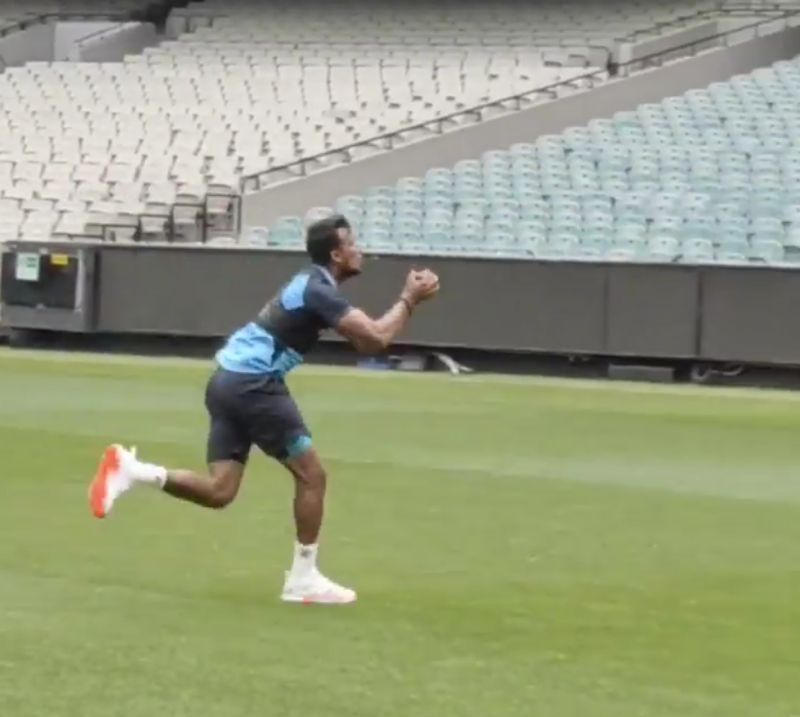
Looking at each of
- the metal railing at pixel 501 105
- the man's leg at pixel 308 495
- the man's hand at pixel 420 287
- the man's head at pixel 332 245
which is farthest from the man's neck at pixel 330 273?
the metal railing at pixel 501 105

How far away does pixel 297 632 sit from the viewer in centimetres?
895

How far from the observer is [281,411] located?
9.73 meters

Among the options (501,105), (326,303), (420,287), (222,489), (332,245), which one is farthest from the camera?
(501,105)

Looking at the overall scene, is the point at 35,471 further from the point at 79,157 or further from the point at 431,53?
the point at 431,53

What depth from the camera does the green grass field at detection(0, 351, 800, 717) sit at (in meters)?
7.76

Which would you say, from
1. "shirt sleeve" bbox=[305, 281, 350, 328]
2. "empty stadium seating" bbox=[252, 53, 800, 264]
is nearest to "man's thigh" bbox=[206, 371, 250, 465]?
"shirt sleeve" bbox=[305, 281, 350, 328]

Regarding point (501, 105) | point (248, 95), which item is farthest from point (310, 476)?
point (248, 95)

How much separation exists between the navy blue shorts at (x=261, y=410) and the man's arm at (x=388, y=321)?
52 centimetres

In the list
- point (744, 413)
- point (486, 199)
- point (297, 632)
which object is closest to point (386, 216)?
point (486, 199)

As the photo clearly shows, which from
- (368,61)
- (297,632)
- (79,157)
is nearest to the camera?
(297,632)

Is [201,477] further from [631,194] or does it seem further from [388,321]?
[631,194]

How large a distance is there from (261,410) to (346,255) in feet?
2.57

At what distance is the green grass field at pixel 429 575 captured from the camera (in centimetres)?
776

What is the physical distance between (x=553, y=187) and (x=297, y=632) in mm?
23313
